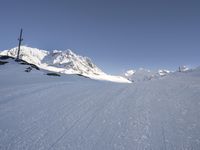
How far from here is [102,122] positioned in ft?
21.2

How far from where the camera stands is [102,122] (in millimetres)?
6457

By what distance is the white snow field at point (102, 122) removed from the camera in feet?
16.7

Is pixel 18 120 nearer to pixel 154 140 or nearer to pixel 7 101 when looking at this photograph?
pixel 7 101

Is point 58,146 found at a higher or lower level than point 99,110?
lower

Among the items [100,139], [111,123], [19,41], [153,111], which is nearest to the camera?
[100,139]

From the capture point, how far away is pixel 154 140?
5.20 metres

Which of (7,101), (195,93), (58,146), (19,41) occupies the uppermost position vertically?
(19,41)

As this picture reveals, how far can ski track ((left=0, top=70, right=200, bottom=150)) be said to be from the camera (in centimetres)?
510

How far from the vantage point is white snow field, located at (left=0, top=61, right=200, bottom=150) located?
5.10 meters

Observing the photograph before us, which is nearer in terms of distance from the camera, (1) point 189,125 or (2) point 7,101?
(1) point 189,125

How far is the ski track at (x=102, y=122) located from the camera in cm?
510

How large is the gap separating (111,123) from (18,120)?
3.31m

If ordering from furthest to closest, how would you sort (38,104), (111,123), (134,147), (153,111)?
(38,104) → (153,111) → (111,123) → (134,147)

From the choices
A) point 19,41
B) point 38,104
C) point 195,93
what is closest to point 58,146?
point 38,104
